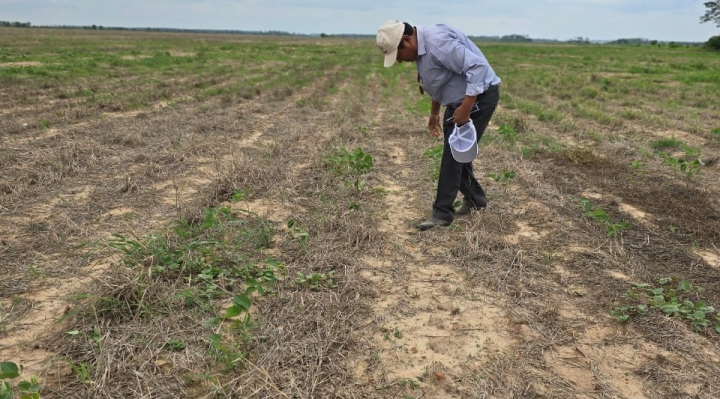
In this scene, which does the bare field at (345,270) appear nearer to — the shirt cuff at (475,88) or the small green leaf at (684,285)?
the small green leaf at (684,285)

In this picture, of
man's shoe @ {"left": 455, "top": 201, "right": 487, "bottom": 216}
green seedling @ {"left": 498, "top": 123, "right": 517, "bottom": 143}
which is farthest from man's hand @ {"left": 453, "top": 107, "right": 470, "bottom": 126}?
green seedling @ {"left": 498, "top": 123, "right": 517, "bottom": 143}

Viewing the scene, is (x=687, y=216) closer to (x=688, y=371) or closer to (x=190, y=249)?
(x=688, y=371)

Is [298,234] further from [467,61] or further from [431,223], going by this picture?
[467,61]

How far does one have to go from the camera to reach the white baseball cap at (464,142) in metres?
3.58

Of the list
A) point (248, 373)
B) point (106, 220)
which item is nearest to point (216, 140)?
point (106, 220)

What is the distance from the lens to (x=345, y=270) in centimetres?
316

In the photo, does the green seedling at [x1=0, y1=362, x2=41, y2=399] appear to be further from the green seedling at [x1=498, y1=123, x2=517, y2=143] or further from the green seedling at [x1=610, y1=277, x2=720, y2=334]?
the green seedling at [x1=498, y1=123, x2=517, y2=143]

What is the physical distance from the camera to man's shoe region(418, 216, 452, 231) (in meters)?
3.94

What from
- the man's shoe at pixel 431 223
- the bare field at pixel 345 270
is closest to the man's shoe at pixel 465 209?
the bare field at pixel 345 270

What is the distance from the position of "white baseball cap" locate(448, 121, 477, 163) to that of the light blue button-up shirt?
22cm

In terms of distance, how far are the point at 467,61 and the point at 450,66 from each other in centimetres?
13

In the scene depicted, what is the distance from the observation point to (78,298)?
2.57 metres

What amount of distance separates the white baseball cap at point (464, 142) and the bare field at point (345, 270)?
0.65m

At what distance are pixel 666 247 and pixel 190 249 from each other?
3590mm
